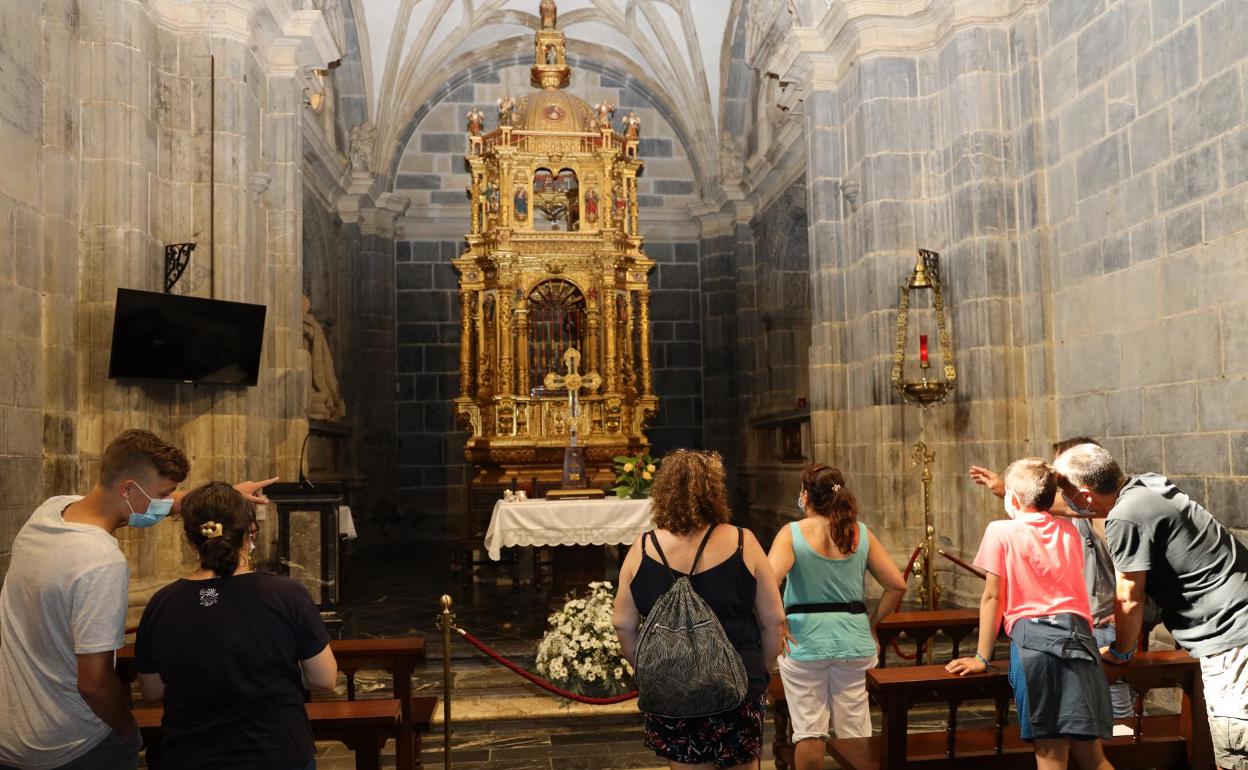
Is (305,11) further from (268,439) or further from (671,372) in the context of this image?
(671,372)

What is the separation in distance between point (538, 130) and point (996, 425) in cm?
687

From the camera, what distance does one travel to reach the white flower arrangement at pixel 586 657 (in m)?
5.89

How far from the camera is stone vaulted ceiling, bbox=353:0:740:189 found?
1491cm

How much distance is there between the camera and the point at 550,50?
1307 centimetres

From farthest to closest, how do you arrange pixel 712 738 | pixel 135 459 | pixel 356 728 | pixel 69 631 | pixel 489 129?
pixel 489 129 < pixel 356 728 < pixel 712 738 < pixel 135 459 < pixel 69 631

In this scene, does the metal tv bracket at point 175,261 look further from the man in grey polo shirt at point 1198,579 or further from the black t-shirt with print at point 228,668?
the man in grey polo shirt at point 1198,579

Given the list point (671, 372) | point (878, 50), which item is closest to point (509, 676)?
point (878, 50)

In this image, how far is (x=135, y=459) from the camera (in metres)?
2.93

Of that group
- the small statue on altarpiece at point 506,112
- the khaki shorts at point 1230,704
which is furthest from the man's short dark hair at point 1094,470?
the small statue on altarpiece at point 506,112

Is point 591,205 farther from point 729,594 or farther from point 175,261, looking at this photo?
point 729,594

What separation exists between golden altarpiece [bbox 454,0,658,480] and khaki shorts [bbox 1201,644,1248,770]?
8.58 metres

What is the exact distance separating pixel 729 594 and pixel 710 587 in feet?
0.21

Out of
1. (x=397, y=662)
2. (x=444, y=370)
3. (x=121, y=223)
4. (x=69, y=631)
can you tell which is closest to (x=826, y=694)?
(x=397, y=662)

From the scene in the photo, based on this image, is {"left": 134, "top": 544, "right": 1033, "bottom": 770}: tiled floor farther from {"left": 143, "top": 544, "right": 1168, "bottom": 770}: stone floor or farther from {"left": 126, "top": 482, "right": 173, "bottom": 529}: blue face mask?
{"left": 126, "top": 482, "right": 173, "bottom": 529}: blue face mask
